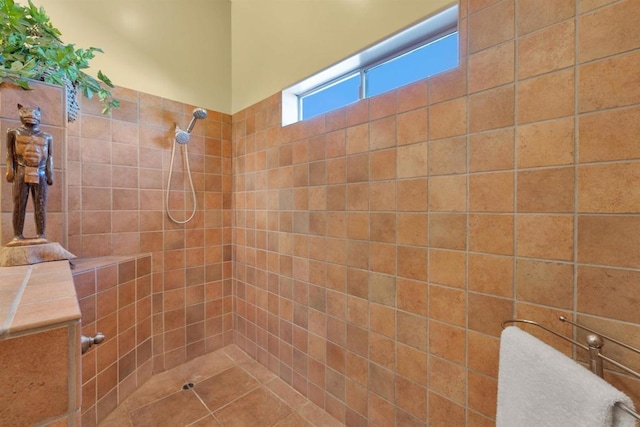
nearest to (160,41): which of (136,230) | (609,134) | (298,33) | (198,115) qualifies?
(198,115)

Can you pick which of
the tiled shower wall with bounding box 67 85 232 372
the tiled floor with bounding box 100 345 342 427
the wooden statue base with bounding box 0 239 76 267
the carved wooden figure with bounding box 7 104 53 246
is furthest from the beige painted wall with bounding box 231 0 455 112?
the tiled floor with bounding box 100 345 342 427

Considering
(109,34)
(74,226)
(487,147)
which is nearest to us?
(487,147)

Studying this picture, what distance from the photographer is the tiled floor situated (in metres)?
1.47

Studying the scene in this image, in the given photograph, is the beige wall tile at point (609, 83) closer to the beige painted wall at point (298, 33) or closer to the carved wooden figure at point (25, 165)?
the beige painted wall at point (298, 33)

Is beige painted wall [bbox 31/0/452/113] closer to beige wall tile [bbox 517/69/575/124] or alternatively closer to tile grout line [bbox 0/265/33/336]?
beige wall tile [bbox 517/69/575/124]

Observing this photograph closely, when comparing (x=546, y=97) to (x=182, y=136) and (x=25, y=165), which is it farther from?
(x=182, y=136)

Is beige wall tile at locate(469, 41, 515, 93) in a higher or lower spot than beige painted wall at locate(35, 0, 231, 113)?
lower

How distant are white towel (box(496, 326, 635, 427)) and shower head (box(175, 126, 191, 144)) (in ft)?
6.92

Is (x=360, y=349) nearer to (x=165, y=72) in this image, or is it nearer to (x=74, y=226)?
(x=74, y=226)

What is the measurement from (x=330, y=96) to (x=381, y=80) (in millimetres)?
388

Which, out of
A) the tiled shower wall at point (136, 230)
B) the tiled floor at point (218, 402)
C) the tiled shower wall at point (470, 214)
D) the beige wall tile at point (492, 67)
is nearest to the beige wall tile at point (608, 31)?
the tiled shower wall at point (470, 214)

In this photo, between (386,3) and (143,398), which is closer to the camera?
(386,3)

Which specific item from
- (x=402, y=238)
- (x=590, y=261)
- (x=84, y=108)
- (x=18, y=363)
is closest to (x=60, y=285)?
(x=18, y=363)

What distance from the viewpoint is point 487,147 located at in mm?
964
